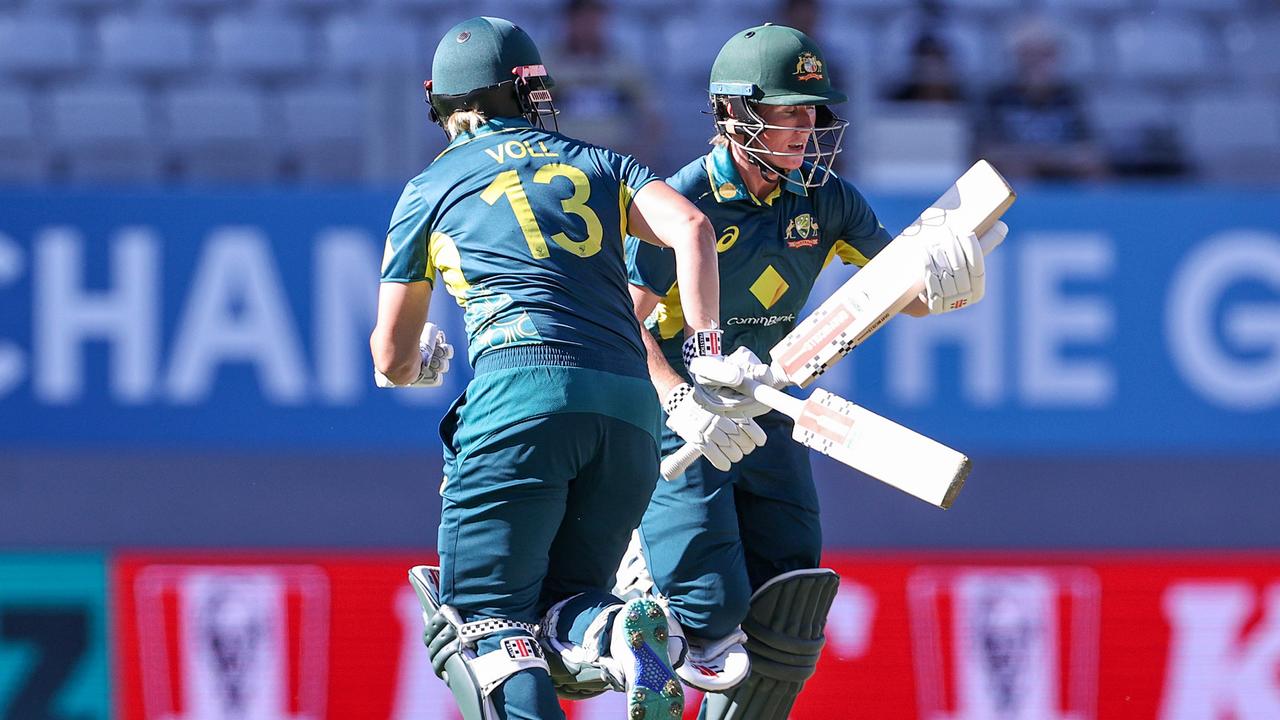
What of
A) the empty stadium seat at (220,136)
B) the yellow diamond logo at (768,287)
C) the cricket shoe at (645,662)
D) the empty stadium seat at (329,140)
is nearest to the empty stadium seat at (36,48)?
the empty stadium seat at (220,136)

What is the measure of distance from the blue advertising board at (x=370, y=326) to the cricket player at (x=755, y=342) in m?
3.89

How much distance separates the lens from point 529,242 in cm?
367

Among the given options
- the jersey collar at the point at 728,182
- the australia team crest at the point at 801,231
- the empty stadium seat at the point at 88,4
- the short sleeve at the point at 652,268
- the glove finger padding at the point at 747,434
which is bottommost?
the glove finger padding at the point at 747,434

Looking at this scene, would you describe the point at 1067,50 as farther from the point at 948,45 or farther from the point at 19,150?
the point at 19,150

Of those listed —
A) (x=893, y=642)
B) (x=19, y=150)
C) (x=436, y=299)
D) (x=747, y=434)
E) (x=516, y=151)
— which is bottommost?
(x=893, y=642)

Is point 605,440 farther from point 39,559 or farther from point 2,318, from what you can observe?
point 2,318

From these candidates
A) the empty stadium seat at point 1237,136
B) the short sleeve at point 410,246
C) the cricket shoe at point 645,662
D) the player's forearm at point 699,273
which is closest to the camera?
the cricket shoe at point 645,662

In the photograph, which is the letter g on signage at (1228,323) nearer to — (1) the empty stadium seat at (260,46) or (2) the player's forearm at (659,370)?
(1) the empty stadium seat at (260,46)

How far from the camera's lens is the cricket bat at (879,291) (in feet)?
12.8

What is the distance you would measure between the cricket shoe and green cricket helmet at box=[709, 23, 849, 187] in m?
1.23

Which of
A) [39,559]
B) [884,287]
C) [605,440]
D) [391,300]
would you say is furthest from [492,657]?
[39,559]

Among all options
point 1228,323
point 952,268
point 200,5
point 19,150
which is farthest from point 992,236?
point 200,5

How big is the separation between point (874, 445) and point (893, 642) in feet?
6.33

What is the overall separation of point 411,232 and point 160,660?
7.51ft
